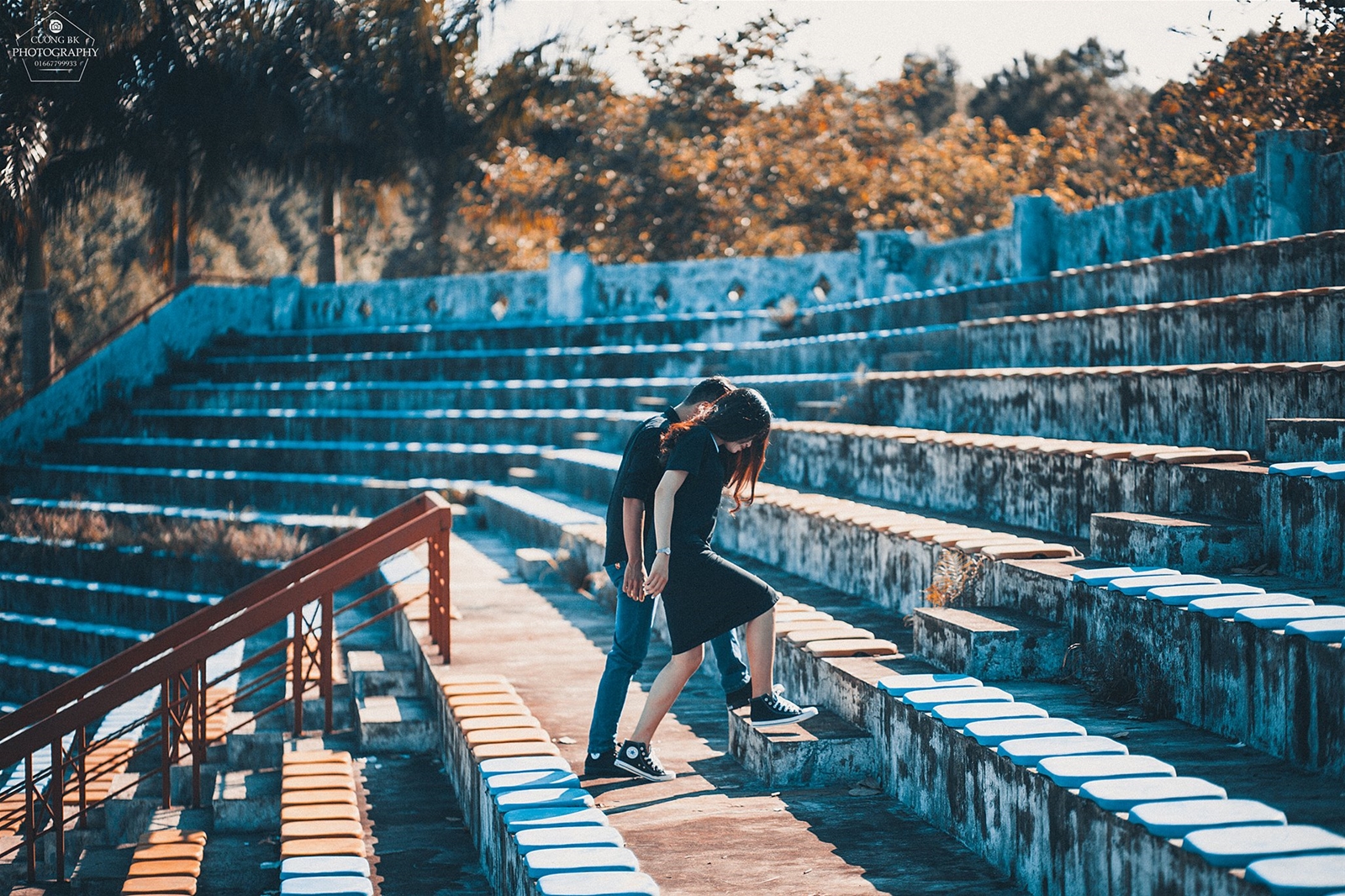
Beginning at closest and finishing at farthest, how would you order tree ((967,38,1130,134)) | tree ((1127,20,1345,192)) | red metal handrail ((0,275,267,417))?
tree ((1127,20,1345,192)), red metal handrail ((0,275,267,417)), tree ((967,38,1130,134))

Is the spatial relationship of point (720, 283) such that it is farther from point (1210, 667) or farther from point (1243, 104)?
point (1210, 667)

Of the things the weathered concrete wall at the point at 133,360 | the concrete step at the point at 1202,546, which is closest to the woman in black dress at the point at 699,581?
the concrete step at the point at 1202,546

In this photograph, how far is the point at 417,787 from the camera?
5.25 m

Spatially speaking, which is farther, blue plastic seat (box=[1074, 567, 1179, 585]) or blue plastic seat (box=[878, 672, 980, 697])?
blue plastic seat (box=[1074, 567, 1179, 585])

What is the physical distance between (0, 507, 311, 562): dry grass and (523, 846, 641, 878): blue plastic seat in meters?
8.34

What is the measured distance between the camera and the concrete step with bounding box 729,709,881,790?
4.36m

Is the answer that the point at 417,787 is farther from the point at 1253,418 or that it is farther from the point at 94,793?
the point at 1253,418

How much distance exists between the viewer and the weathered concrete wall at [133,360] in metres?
16.0

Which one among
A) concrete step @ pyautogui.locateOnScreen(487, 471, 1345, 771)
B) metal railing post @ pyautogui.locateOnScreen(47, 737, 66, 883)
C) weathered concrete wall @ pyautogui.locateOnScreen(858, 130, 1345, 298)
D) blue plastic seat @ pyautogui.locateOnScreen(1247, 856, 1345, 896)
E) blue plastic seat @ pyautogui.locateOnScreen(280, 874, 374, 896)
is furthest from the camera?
weathered concrete wall @ pyautogui.locateOnScreen(858, 130, 1345, 298)

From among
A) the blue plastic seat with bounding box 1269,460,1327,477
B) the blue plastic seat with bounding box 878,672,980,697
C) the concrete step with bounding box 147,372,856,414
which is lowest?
the blue plastic seat with bounding box 878,672,980,697

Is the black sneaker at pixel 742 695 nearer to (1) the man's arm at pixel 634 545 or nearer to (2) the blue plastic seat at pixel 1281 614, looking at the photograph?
(1) the man's arm at pixel 634 545

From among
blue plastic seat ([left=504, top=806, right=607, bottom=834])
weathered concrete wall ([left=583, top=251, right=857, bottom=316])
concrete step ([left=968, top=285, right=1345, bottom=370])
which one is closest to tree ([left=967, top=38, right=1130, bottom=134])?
weathered concrete wall ([left=583, top=251, right=857, bottom=316])

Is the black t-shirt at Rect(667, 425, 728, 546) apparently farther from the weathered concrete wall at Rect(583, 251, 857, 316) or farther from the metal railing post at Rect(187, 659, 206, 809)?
the weathered concrete wall at Rect(583, 251, 857, 316)

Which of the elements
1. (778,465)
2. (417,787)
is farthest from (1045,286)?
(417,787)
